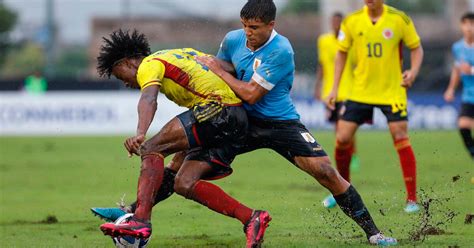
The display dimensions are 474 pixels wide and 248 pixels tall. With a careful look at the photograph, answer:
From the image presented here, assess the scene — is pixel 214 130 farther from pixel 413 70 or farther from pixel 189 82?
pixel 413 70

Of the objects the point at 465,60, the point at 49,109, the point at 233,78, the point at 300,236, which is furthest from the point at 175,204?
the point at 49,109

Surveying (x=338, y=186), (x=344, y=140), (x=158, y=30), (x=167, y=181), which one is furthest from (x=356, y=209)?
(x=158, y=30)

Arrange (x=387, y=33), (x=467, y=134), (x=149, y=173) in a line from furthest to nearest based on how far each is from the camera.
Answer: (x=467, y=134)
(x=387, y=33)
(x=149, y=173)

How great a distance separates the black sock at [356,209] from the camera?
8484 millimetres

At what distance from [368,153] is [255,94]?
1295 cm

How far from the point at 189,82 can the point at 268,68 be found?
65 centimetres

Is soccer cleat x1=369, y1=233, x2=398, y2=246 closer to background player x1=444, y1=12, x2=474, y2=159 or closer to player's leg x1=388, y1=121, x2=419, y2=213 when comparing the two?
player's leg x1=388, y1=121, x2=419, y2=213

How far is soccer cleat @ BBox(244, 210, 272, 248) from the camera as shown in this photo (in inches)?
316

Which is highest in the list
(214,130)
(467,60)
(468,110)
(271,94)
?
(271,94)

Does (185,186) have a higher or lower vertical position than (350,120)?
higher

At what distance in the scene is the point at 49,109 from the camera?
27.6 meters

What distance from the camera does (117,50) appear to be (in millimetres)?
8312

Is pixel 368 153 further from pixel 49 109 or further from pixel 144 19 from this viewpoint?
pixel 144 19

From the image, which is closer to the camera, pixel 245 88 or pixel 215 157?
pixel 245 88
